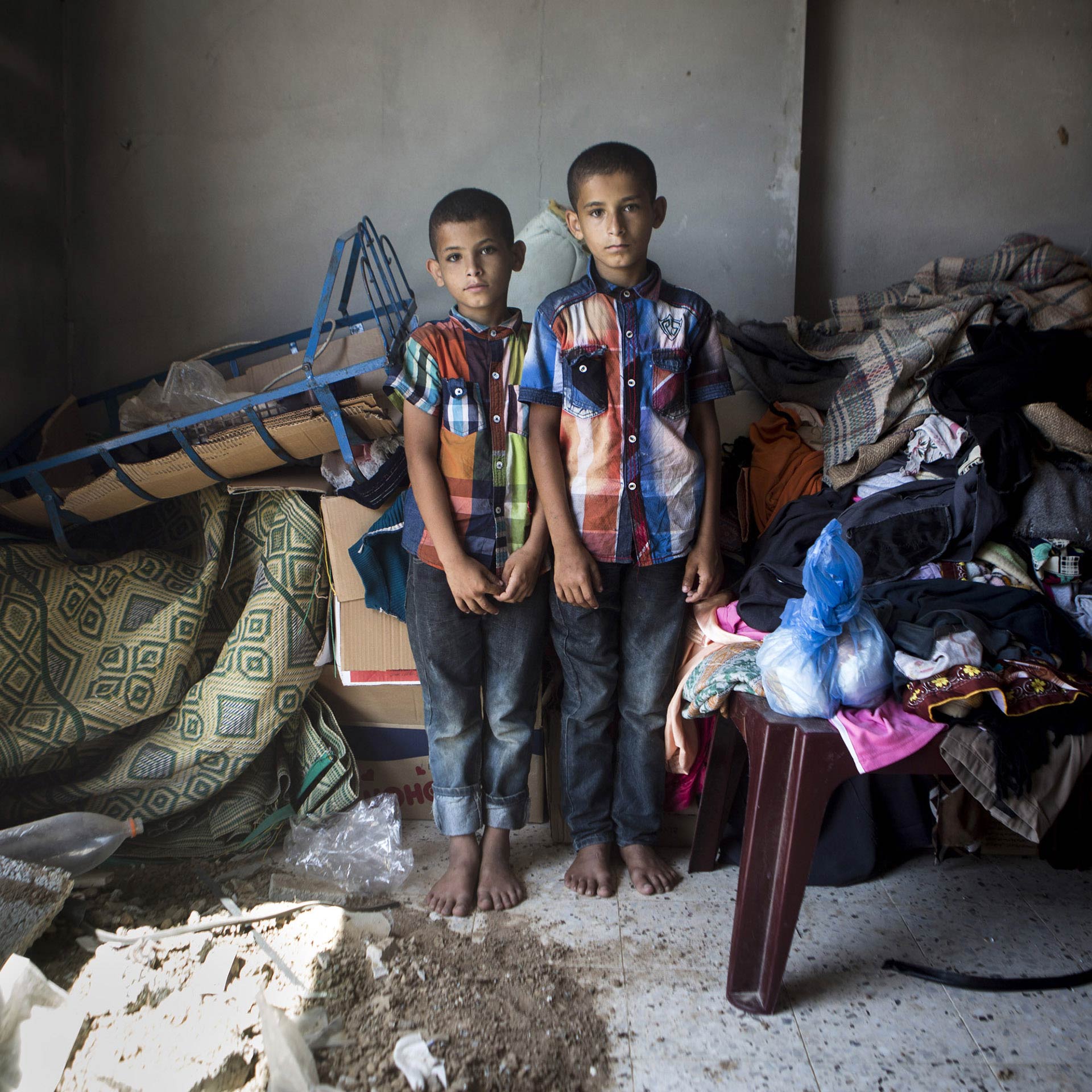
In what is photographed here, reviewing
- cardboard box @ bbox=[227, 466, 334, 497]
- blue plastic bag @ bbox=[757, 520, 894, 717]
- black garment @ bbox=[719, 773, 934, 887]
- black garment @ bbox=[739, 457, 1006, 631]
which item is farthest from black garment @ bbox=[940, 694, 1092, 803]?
cardboard box @ bbox=[227, 466, 334, 497]

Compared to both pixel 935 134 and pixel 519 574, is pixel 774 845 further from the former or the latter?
pixel 935 134

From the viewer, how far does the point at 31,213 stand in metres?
2.15

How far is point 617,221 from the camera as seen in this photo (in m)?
1.50

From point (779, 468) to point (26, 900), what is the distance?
1703 millimetres

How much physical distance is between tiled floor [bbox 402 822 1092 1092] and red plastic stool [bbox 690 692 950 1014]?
9cm

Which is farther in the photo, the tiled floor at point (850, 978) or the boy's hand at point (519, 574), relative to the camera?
the boy's hand at point (519, 574)

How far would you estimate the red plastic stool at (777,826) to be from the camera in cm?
Result: 127

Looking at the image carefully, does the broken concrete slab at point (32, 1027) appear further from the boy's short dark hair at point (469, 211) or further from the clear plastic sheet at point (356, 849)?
the boy's short dark hair at point (469, 211)

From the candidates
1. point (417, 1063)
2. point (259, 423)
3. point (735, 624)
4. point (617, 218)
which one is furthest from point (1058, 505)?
point (259, 423)

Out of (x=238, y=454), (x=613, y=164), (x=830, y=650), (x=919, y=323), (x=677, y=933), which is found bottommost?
(x=677, y=933)

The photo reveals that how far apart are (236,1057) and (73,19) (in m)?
2.52

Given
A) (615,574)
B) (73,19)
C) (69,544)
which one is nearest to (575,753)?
(615,574)

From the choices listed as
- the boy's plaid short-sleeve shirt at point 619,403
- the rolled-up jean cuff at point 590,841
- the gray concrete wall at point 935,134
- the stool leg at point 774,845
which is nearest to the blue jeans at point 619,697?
the rolled-up jean cuff at point 590,841

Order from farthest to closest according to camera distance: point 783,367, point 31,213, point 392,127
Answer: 1. point 392,127
2. point 31,213
3. point 783,367
